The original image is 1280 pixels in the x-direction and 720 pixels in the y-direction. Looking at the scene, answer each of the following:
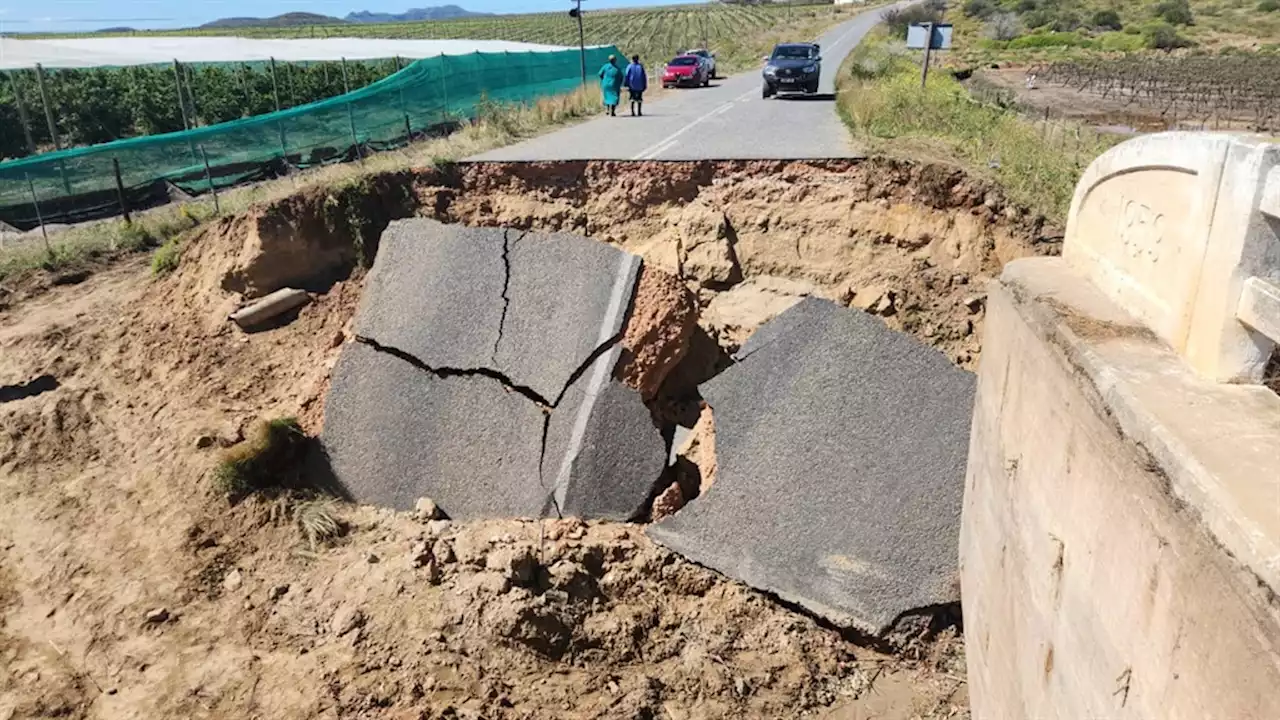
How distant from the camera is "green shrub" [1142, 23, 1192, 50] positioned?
157ft

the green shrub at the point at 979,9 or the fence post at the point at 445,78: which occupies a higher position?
the green shrub at the point at 979,9

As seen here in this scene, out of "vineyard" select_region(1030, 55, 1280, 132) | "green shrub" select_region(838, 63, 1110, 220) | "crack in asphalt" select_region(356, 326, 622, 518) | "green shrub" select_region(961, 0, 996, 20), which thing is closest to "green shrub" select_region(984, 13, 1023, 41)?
"green shrub" select_region(961, 0, 996, 20)

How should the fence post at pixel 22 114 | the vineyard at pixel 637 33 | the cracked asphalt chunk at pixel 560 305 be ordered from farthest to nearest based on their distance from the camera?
1. the vineyard at pixel 637 33
2. the fence post at pixel 22 114
3. the cracked asphalt chunk at pixel 560 305

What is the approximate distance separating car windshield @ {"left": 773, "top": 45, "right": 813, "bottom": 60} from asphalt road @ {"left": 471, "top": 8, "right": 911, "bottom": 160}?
1110 millimetres

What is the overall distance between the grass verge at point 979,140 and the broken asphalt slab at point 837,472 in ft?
8.94

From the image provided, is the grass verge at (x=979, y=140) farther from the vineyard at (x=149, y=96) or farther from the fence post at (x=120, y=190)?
the vineyard at (x=149, y=96)

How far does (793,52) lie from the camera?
21.2m

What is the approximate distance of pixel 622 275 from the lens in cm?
815

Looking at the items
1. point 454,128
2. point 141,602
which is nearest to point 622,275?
point 141,602

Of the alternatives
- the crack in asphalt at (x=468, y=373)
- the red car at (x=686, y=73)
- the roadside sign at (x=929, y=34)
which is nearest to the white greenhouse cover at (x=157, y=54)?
the red car at (x=686, y=73)

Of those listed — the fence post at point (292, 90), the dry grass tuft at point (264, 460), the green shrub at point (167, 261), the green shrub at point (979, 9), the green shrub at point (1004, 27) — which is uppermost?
the green shrub at point (979, 9)

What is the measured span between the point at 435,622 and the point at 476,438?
6.79ft

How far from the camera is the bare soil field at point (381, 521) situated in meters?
5.68

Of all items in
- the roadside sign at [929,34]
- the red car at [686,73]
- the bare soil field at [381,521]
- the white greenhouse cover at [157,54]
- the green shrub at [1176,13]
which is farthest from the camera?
the green shrub at [1176,13]
